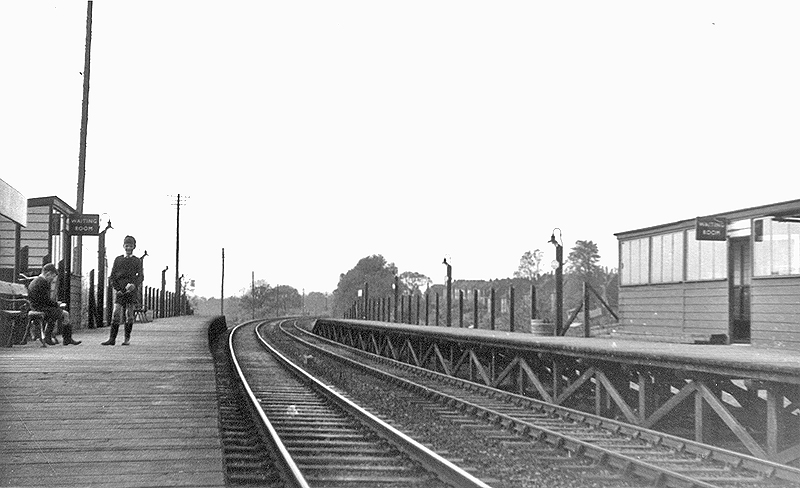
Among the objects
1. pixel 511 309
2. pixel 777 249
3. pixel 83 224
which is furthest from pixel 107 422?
pixel 511 309

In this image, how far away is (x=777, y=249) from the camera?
14016 mm

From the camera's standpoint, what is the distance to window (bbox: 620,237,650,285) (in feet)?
64.6

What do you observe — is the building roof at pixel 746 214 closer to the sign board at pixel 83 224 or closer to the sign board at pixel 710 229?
the sign board at pixel 710 229

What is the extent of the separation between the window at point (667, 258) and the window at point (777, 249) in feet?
11.5

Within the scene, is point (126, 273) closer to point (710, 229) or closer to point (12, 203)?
point (12, 203)

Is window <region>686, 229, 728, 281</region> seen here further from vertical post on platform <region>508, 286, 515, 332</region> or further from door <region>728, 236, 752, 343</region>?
vertical post on platform <region>508, 286, 515, 332</region>

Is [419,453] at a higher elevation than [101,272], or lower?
lower

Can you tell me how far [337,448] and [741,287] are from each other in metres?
10.6

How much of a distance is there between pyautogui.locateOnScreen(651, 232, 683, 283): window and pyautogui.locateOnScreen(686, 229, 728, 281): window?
1.26 ft

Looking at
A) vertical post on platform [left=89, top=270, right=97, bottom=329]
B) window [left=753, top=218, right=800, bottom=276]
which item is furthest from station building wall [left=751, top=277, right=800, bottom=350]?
vertical post on platform [left=89, top=270, right=97, bottom=329]

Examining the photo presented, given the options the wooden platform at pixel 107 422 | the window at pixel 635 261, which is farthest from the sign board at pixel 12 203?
the window at pixel 635 261

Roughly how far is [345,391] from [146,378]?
177 inches

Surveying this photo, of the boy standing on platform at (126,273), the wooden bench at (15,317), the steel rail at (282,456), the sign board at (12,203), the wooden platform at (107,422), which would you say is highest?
the sign board at (12,203)

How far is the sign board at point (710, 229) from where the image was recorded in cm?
1512
